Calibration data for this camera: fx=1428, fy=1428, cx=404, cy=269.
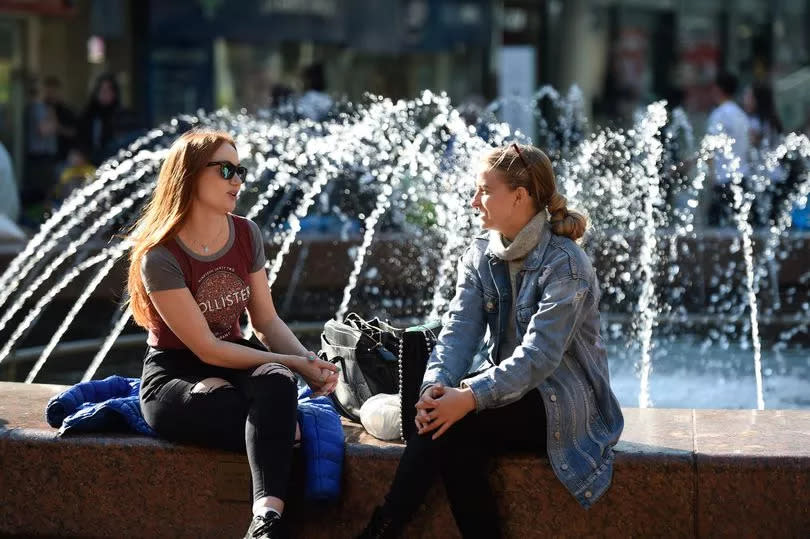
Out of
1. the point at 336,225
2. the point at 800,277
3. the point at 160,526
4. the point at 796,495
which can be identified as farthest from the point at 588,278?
the point at 336,225

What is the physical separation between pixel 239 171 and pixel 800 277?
6.15 metres

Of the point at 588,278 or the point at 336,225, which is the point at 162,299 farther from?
the point at 336,225

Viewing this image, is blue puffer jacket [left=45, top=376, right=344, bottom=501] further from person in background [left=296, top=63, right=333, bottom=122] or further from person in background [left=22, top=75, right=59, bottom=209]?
person in background [left=22, top=75, right=59, bottom=209]

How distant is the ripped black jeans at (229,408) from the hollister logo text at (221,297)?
8 centimetres

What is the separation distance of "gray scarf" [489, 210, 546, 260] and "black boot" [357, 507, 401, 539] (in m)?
0.78

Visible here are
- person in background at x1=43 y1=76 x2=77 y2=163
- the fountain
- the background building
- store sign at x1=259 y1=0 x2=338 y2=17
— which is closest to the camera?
the fountain

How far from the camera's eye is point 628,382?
Answer: 7.06m

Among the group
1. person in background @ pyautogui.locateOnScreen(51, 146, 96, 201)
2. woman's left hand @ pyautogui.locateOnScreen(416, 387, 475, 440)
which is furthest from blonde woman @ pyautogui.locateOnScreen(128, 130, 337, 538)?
person in background @ pyautogui.locateOnScreen(51, 146, 96, 201)

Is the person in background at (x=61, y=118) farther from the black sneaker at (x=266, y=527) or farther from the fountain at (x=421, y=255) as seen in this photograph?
the black sneaker at (x=266, y=527)

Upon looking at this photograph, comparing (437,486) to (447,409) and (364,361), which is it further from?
(364,361)

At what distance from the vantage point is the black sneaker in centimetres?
373

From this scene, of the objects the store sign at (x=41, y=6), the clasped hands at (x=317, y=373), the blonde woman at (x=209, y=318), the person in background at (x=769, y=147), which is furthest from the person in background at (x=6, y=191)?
the clasped hands at (x=317, y=373)

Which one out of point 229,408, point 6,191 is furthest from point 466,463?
point 6,191

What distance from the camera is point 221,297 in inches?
165
